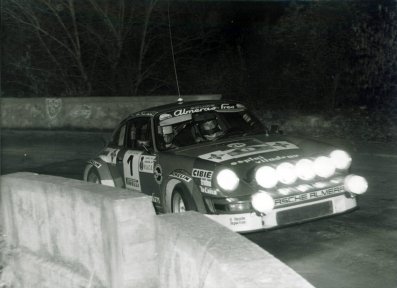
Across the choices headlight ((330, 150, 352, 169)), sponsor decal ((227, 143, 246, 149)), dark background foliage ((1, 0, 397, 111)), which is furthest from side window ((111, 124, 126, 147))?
dark background foliage ((1, 0, 397, 111))

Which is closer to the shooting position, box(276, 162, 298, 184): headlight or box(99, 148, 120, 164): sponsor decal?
box(276, 162, 298, 184): headlight

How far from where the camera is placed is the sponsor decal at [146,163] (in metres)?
7.05

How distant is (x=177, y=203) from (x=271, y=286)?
407 cm

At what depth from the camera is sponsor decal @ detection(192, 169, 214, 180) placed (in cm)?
602

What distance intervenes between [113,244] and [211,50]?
53.9 ft

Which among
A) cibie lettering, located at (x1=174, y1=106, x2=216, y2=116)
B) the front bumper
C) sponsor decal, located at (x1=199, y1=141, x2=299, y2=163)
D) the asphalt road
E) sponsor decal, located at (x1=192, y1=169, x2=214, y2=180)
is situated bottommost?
the asphalt road

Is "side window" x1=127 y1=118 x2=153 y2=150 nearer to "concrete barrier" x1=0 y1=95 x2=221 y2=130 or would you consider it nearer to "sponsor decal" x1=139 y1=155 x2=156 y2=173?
"sponsor decal" x1=139 y1=155 x2=156 y2=173

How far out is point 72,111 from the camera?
1825 centimetres

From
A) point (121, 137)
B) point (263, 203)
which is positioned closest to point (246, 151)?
point (263, 203)

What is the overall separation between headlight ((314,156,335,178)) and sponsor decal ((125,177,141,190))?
224 centimetres

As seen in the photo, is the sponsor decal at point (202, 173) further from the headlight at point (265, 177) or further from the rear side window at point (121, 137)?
the rear side window at point (121, 137)

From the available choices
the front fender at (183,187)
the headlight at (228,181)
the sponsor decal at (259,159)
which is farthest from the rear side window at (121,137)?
the headlight at (228,181)

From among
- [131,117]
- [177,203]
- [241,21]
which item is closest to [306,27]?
[241,21]

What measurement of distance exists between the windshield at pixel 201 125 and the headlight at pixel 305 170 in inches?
51.4
